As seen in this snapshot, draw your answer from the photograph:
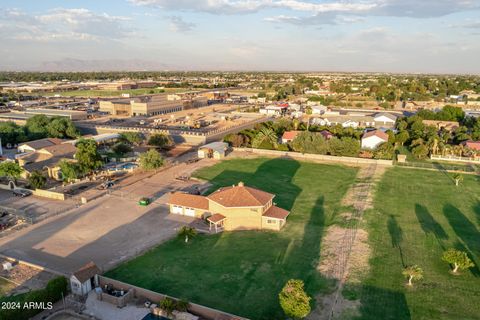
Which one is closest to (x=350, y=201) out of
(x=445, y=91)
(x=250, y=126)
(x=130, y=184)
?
(x=130, y=184)

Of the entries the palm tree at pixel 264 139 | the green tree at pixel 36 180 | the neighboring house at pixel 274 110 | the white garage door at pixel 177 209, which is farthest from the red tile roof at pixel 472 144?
the green tree at pixel 36 180

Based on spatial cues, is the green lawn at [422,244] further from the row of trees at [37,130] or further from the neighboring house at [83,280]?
the row of trees at [37,130]

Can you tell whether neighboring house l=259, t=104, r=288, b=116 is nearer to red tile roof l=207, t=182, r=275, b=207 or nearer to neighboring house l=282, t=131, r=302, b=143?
neighboring house l=282, t=131, r=302, b=143

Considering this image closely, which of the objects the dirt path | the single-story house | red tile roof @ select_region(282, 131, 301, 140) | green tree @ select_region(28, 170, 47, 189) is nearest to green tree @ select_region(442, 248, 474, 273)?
the dirt path

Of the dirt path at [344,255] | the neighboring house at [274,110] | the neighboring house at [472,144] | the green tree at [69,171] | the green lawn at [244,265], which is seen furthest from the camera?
the neighboring house at [274,110]

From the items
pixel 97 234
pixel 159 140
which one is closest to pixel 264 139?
pixel 159 140

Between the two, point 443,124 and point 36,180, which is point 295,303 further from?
point 443,124
